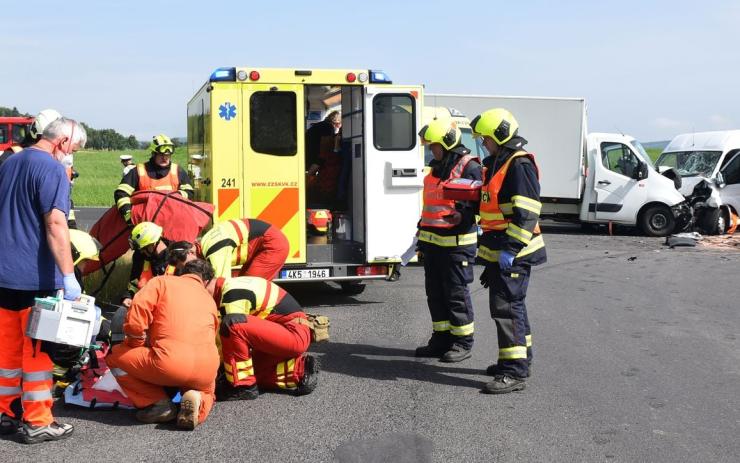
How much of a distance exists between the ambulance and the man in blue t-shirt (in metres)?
3.88

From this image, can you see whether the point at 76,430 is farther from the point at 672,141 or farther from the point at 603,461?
the point at 672,141

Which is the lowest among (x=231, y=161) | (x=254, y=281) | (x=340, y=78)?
(x=254, y=281)

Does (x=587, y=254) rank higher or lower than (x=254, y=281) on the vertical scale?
lower

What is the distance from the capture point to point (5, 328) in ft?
16.4

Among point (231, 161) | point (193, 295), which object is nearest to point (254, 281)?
point (193, 295)

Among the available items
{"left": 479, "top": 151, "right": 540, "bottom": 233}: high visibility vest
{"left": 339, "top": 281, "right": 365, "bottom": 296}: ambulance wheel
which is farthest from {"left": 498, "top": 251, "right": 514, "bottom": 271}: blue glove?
{"left": 339, "top": 281, "right": 365, "bottom": 296}: ambulance wheel

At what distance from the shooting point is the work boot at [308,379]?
6023mm

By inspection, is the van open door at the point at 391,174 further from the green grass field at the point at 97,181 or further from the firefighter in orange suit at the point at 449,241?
the green grass field at the point at 97,181

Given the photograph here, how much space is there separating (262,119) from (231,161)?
1.91ft

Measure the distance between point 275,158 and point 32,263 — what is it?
4413 millimetres

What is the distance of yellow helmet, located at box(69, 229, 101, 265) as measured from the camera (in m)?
6.32

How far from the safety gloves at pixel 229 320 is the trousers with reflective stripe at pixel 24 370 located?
118cm

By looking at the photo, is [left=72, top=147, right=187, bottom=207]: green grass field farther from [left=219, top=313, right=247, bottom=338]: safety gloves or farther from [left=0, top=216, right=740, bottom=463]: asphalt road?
[left=219, top=313, right=247, bottom=338]: safety gloves

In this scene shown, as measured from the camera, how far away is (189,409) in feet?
17.0
